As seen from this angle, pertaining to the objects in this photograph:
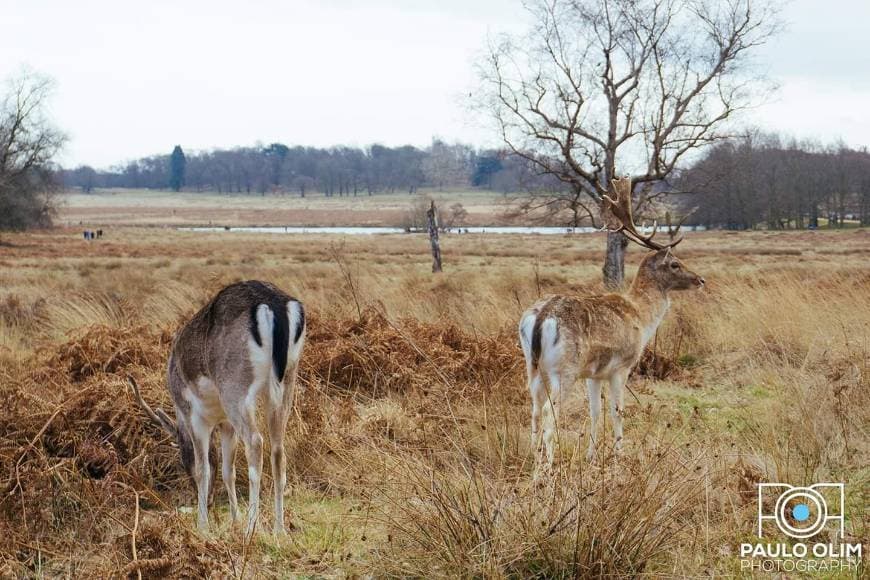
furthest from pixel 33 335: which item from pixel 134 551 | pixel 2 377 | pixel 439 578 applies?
pixel 439 578

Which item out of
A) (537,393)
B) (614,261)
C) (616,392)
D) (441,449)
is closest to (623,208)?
(616,392)

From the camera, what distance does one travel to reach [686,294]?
15.0m

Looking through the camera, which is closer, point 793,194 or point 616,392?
point 616,392

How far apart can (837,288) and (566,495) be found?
448 inches

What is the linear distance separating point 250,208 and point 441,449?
150164 millimetres

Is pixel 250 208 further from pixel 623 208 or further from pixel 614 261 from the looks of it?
pixel 623 208

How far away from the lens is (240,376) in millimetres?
5258

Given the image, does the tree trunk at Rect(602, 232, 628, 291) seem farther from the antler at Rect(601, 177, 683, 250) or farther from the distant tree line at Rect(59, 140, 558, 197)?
the distant tree line at Rect(59, 140, 558, 197)

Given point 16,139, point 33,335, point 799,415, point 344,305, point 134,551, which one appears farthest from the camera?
point 16,139

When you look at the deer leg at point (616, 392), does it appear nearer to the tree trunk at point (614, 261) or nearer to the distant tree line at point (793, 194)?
the tree trunk at point (614, 261)

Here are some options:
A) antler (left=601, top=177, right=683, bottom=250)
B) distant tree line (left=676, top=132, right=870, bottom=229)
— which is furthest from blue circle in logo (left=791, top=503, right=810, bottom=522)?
distant tree line (left=676, top=132, right=870, bottom=229)

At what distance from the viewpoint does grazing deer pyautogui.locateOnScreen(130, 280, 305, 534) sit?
206 inches

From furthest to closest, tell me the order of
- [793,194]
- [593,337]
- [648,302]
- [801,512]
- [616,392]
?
1. [793,194]
2. [648,302]
3. [616,392]
4. [593,337]
5. [801,512]

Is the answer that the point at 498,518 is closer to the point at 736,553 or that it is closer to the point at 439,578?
the point at 439,578
